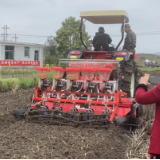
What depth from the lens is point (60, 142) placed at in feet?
12.4

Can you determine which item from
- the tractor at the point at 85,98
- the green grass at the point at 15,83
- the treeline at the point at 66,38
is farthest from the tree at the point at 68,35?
the tractor at the point at 85,98

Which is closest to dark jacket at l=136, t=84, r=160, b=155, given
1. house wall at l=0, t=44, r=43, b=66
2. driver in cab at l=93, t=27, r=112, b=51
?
driver in cab at l=93, t=27, r=112, b=51

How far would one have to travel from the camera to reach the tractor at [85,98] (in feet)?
16.1

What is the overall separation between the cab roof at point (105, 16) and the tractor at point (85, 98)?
101 centimetres

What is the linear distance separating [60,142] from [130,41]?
4.25 meters

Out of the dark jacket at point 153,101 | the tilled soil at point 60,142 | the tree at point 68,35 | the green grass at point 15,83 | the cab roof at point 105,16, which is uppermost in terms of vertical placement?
the tree at point 68,35

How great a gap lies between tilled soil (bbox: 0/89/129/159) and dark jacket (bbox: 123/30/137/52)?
303 cm

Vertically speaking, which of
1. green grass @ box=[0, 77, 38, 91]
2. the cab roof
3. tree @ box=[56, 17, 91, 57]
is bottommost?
green grass @ box=[0, 77, 38, 91]

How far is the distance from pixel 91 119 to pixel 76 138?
2.91 feet

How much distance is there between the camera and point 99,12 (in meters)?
6.89

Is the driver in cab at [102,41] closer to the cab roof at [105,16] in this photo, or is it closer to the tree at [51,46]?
the cab roof at [105,16]

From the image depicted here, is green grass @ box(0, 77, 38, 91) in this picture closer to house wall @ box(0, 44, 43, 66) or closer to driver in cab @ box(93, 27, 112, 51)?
driver in cab @ box(93, 27, 112, 51)

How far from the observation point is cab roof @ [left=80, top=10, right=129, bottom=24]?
679cm

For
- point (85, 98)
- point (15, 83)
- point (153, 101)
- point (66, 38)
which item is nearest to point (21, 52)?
point (66, 38)
